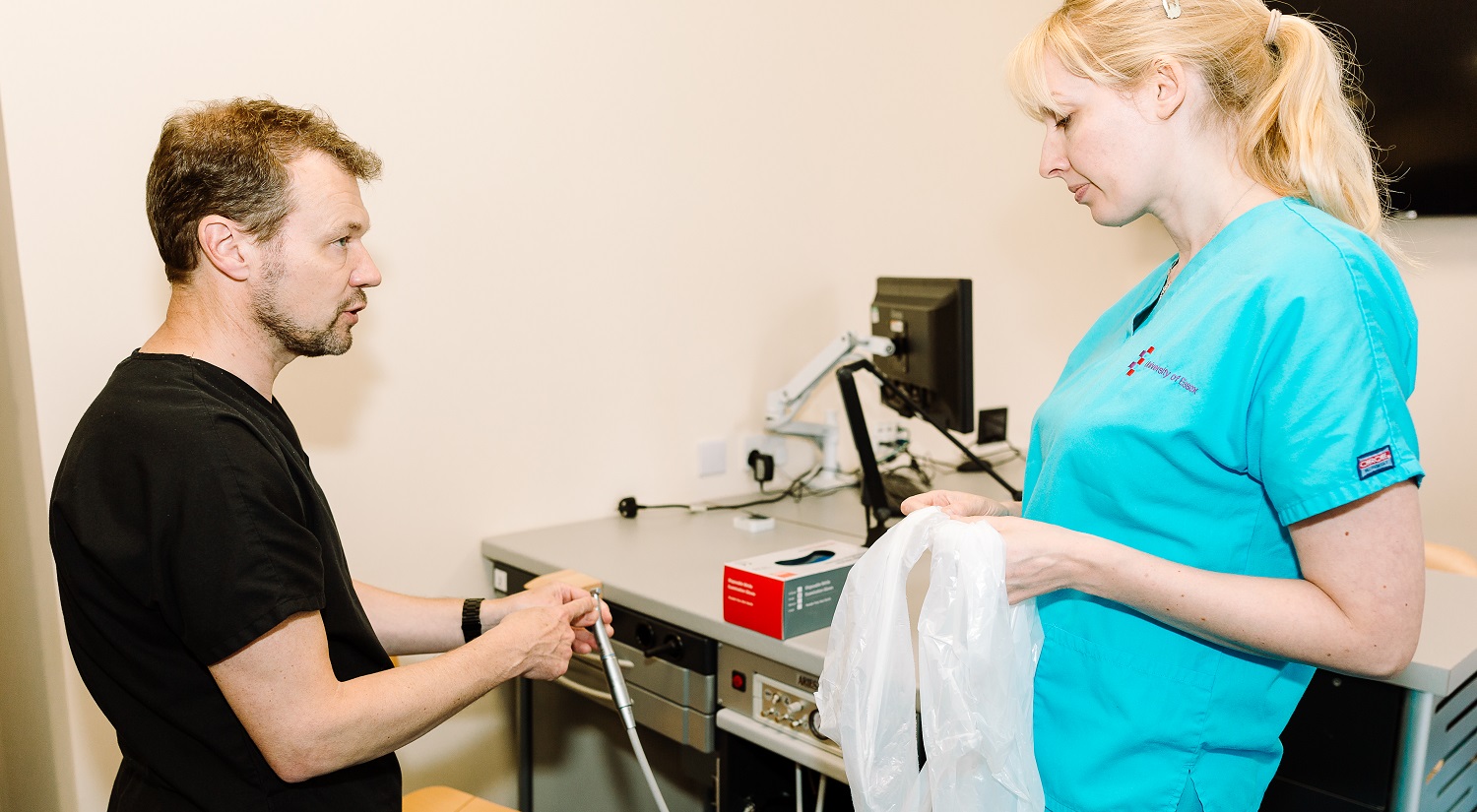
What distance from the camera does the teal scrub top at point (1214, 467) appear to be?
2.85ft

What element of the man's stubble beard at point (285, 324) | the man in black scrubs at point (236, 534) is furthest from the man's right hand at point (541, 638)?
the man's stubble beard at point (285, 324)

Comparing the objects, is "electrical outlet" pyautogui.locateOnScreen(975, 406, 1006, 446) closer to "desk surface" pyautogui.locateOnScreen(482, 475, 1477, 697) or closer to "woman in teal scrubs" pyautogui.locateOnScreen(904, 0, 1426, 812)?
Result: "desk surface" pyautogui.locateOnScreen(482, 475, 1477, 697)

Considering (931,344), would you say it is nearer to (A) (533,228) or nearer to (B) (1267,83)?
(A) (533,228)

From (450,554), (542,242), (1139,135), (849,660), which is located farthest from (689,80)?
(849,660)

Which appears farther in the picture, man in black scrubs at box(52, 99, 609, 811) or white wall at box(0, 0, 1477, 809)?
white wall at box(0, 0, 1477, 809)

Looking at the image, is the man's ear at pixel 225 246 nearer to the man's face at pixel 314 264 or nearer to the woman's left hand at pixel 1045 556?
the man's face at pixel 314 264

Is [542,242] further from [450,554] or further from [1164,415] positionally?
[1164,415]

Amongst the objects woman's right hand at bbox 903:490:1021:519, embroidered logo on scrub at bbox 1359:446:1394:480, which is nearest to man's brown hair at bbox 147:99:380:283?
woman's right hand at bbox 903:490:1021:519

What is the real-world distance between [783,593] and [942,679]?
49cm

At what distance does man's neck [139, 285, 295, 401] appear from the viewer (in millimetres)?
1185

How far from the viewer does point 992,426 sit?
3.05 metres

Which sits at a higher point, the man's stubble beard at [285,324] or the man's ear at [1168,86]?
the man's ear at [1168,86]

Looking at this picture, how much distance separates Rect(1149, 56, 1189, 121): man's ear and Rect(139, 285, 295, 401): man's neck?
3.43ft

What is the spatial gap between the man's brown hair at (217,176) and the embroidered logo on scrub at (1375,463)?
1.16 metres
